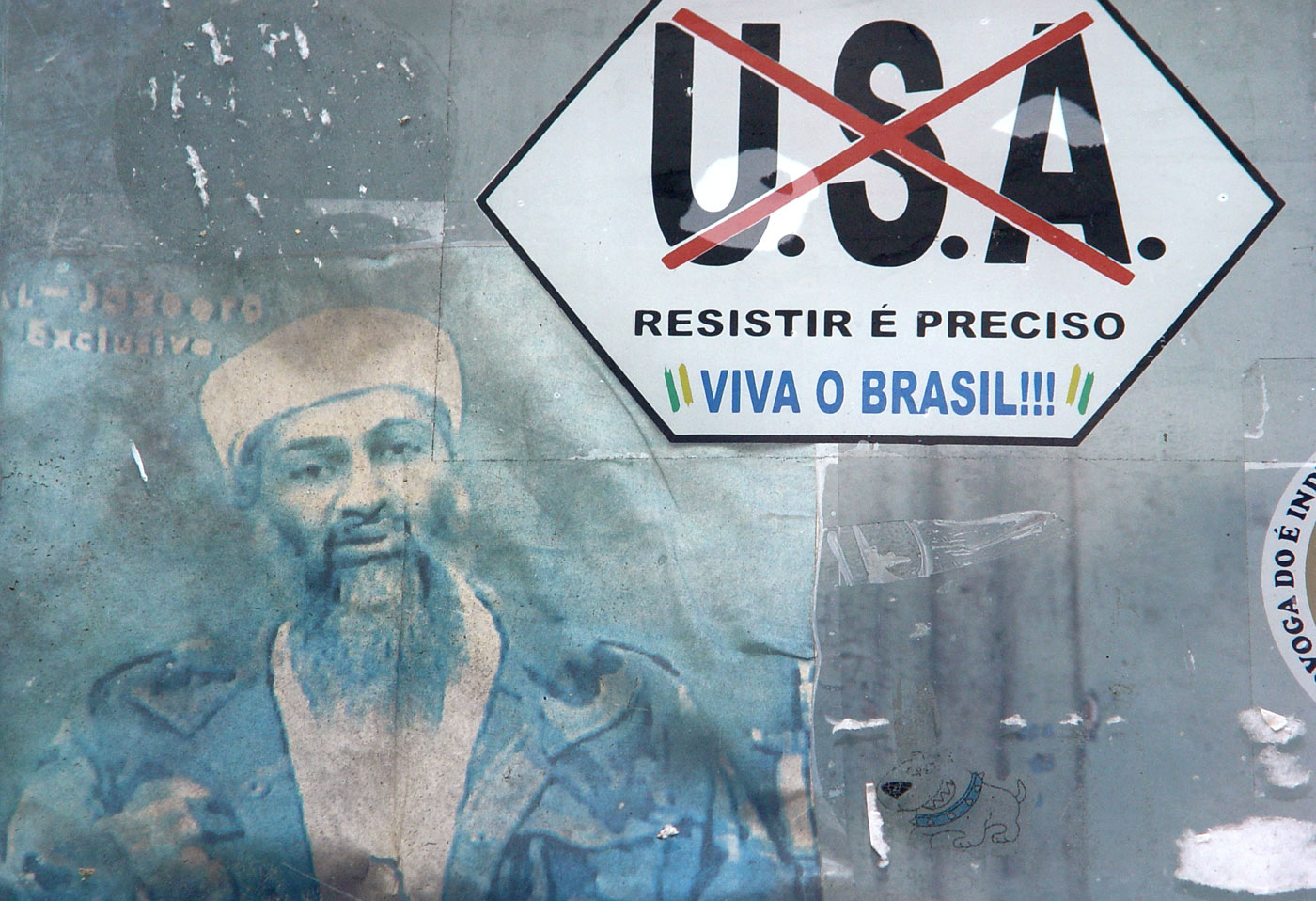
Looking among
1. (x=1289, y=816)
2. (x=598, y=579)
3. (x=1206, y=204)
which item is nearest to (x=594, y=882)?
(x=598, y=579)

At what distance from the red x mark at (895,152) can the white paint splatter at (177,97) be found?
7.78ft

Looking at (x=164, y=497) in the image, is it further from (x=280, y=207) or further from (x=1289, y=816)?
(x=1289, y=816)

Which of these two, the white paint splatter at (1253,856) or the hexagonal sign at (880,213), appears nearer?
the white paint splatter at (1253,856)

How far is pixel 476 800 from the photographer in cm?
362

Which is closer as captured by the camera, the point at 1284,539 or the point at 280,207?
the point at 1284,539

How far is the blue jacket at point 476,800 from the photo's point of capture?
359cm

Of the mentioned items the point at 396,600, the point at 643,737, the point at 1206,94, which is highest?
the point at 1206,94

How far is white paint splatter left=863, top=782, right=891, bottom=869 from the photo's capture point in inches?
139

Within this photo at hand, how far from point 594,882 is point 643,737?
2.14ft

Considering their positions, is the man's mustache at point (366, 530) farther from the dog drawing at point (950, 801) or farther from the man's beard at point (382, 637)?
the dog drawing at point (950, 801)

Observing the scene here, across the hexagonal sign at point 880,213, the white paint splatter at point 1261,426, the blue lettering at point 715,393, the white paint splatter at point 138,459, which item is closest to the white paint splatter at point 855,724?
the hexagonal sign at point 880,213

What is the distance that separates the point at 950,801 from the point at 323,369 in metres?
3.32

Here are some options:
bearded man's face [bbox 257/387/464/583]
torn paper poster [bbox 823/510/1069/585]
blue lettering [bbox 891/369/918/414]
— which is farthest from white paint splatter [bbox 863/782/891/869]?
bearded man's face [bbox 257/387/464/583]

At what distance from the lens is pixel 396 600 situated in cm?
369
